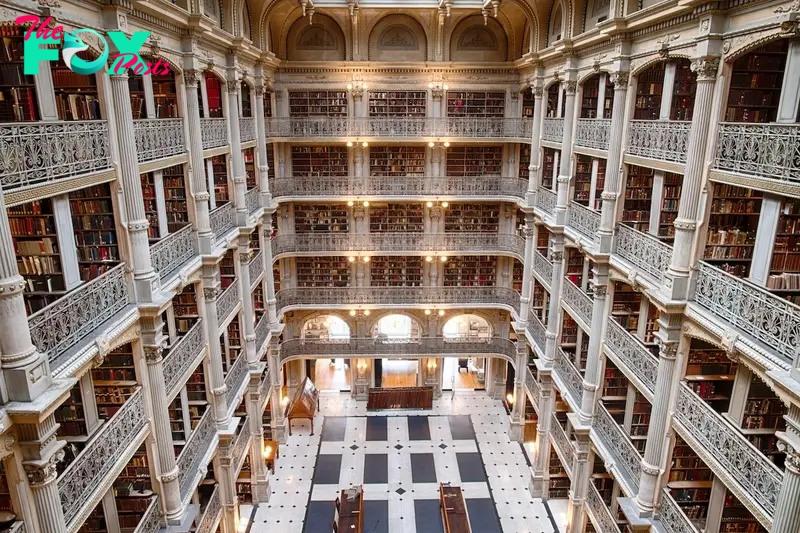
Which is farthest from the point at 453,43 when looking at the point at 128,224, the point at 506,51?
the point at 128,224

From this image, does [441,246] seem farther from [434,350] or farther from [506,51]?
[506,51]

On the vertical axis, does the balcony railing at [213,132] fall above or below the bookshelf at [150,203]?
above

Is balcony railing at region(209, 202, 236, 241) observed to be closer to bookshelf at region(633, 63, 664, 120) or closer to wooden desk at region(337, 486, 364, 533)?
wooden desk at region(337, 486, 364, 533)

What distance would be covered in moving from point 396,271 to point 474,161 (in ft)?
11.4

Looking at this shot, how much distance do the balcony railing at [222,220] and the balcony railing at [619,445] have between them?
6.71 m

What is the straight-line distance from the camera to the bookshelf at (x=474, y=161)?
1383cm

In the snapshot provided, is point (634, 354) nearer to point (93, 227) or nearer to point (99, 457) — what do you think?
point (99, 457)

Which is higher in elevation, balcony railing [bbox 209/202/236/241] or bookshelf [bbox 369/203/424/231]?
balcony railing [bbox 209/202/236/241]

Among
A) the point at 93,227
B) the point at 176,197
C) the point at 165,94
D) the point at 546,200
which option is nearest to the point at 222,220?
the point at 176,197

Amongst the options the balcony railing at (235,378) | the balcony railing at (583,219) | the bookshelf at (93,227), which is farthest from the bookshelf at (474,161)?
the bookshelf at (93,227)

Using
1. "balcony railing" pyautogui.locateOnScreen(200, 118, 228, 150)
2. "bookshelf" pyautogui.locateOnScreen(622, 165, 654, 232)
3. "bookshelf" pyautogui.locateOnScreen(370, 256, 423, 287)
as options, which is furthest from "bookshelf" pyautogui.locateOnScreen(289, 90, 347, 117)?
"bookshelf" pyautogui.locateOnScreen(622, 165, 654, 232)

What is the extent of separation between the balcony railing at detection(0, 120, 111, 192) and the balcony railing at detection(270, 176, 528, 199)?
25.5 ft

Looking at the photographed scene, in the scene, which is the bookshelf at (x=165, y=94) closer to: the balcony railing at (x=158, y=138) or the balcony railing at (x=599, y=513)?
the balcony railing at (x=158, y=138)

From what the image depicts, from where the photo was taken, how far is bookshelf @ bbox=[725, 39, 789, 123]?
626 cm
